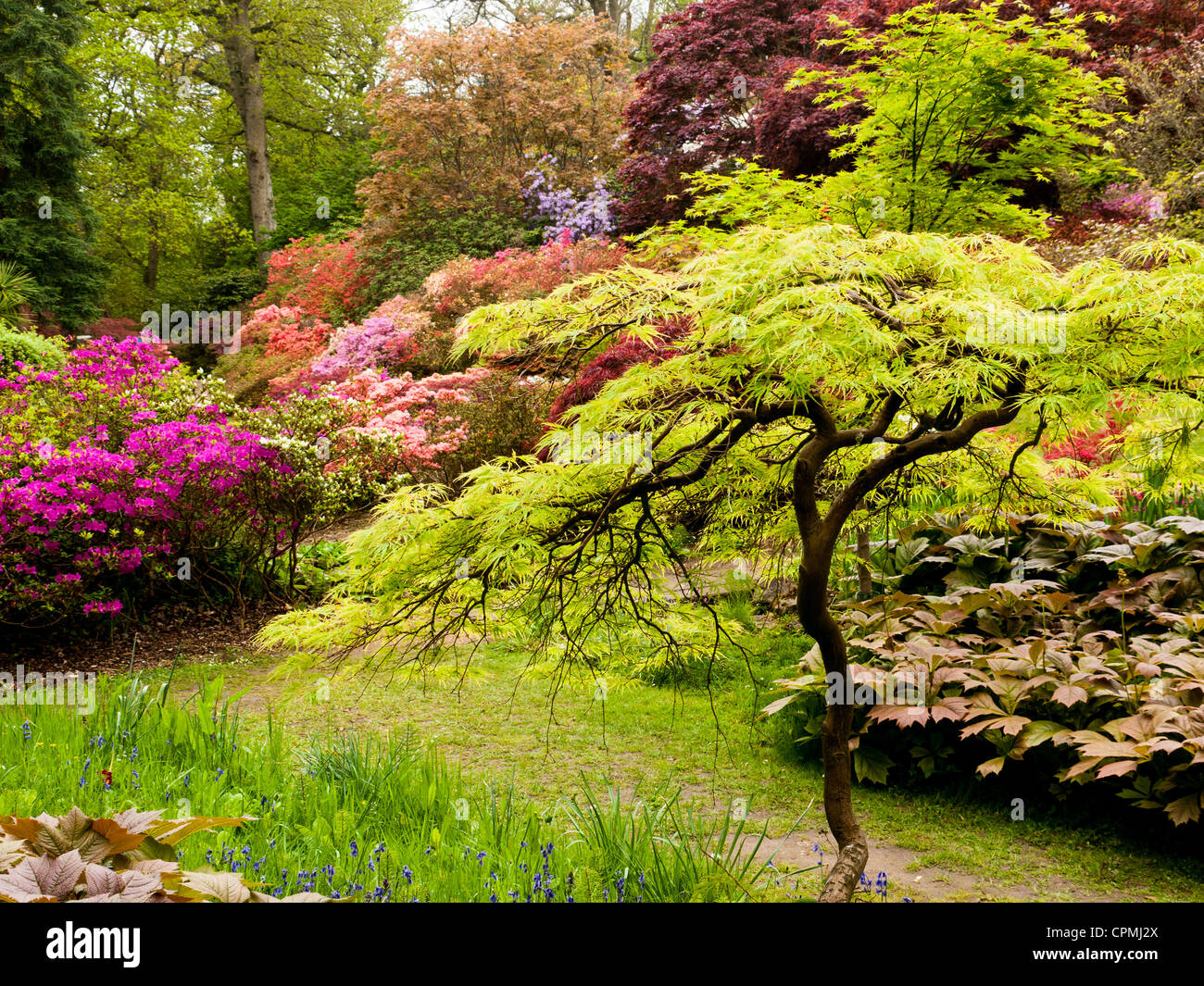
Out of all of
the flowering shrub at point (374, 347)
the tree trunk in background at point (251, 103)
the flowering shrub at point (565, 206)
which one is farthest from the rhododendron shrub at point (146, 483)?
the tree trunk in background at point (251, 103)

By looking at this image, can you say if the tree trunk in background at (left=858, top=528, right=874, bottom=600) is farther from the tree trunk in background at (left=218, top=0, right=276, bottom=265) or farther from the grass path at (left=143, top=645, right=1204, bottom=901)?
the tree trunk in background at (left=218, top=0, right=276, bottom=265)

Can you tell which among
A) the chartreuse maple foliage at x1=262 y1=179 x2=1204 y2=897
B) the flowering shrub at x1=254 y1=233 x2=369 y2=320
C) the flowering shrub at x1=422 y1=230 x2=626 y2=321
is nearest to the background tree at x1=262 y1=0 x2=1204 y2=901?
the chartreuse maple foliage at x1=262 y1=179 x2=1204 y2=897

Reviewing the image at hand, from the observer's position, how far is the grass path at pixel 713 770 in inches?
127

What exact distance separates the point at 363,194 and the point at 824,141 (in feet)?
34.7

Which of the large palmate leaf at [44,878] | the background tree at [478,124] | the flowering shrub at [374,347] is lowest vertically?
the large palmate leaf at [44,878]

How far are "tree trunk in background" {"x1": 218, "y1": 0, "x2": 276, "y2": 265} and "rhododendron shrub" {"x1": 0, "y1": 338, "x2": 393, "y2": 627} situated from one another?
1426 cm

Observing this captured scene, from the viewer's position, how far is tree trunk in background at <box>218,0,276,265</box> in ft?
64.1

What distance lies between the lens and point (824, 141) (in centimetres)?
958

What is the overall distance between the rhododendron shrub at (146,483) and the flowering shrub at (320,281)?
8437 mm

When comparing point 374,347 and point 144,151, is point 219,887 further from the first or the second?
point 144,151

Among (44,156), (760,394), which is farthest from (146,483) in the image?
(44,156)

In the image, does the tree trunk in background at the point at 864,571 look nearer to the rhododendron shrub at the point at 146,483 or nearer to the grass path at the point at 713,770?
the grass path at the point at 713,770
